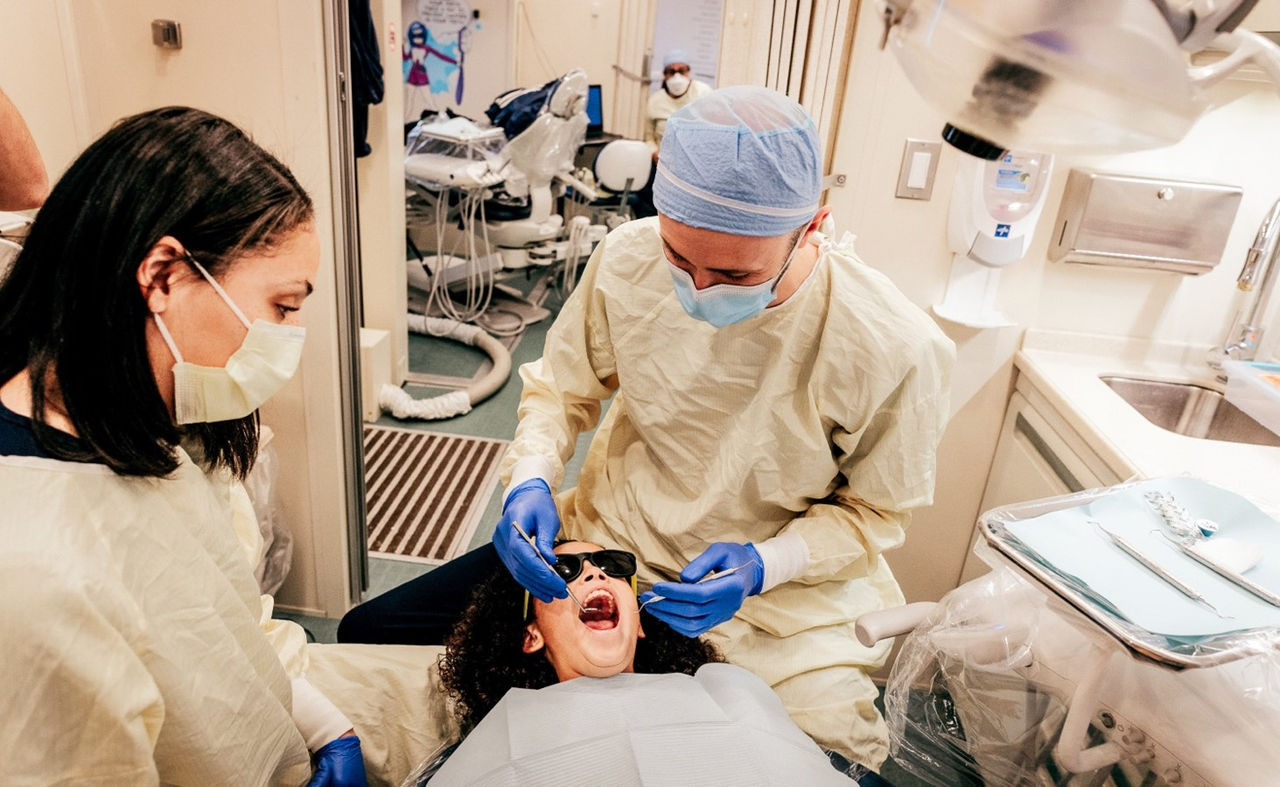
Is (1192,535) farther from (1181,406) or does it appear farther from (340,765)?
(340,765)

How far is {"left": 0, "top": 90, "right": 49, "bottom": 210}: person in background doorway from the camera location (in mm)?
1207

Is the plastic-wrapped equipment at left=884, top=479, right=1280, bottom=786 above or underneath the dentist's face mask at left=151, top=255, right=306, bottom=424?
underneath

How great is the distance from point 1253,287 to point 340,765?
202 centimetres

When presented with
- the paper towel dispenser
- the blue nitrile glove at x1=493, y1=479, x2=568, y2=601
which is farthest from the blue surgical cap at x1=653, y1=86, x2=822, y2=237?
the paper towel dispenser

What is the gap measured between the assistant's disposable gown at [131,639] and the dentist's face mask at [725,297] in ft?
2.29

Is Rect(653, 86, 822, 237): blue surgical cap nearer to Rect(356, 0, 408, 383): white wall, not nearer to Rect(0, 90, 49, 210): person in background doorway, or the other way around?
Rect(0, 90, 49, 210): person in background doorway

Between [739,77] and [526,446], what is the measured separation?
37.2 inches

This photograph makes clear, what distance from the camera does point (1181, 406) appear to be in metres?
1.96

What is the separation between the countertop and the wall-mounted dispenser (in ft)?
0.58

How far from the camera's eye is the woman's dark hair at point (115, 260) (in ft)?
2.73

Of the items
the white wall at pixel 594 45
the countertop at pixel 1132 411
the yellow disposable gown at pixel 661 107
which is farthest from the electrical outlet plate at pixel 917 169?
the white wall at pixel 594 45

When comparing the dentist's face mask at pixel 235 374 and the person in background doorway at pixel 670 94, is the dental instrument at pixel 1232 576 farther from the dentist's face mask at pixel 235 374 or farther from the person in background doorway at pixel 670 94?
the person in background doorway at pixel 670 94

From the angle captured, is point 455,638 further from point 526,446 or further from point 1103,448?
point 1103,448

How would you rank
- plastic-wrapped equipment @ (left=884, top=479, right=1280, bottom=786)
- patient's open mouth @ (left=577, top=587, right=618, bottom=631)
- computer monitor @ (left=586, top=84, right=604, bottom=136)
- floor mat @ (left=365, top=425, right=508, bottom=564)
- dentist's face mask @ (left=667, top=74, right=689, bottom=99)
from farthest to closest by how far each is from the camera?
1. computer monitor @ (left=586, top=84, right=604, bottom=136)
2. dentist's face mask @ (left=667, top=74, right=689, bottom=99)
3. floor mat @ (left=365, top=425, right=508, bottom=564)
4. patient's open mouth @ (left=577, top=587, right=618, bottom=631)
5. plastic-wrapped equipment @ (left=884, top=479, right=1280, bottom=786)
